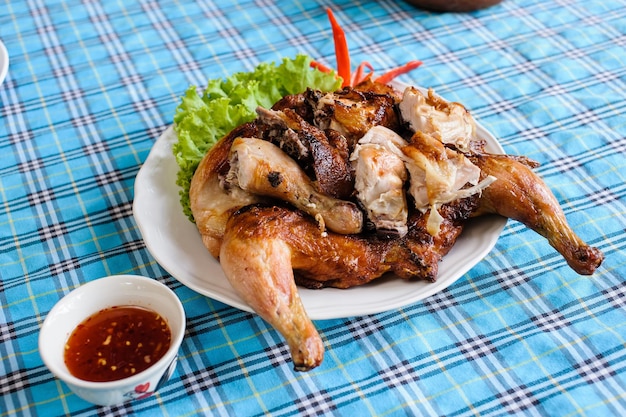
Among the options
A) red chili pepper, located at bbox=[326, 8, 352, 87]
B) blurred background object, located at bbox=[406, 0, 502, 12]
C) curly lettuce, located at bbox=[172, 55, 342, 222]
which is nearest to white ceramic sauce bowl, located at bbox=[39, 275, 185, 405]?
curly lettuce, located at bbox=[172, 55, 342, 222]

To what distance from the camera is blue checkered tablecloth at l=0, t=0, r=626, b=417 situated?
7.02 ft

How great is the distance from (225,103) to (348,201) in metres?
0.79

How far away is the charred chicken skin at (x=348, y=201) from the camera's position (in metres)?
2.15

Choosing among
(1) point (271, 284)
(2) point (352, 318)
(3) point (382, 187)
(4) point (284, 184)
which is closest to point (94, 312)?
(1) point (271, 284)

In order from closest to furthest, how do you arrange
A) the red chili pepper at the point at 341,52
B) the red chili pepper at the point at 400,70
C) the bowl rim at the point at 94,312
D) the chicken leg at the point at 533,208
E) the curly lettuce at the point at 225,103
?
the bowl rim at the point at 94,312 → the chicken leg at the point at 533,208 → the curly lettuce at the point at 225,103 → the red chili pepper at the point at 341,52 → the red chili pepper at the point at 400,70

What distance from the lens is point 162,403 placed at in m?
2.09

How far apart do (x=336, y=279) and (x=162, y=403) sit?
68 centimetres

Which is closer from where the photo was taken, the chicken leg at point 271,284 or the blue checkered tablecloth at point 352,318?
the chicken leg at point 271,284

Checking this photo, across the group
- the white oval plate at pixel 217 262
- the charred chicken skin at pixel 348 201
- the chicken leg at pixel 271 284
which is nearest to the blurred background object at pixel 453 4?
the charred chicken skin at pixel 348 201

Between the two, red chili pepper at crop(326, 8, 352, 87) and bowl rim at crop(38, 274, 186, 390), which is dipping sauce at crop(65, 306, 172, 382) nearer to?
bowl rim at crop(38, 274, 186, 390)

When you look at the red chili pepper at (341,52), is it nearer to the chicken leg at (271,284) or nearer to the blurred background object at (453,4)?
the blurred background object at (453,4)

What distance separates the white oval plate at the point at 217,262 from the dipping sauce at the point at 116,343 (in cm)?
19

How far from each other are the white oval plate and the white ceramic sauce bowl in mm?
133

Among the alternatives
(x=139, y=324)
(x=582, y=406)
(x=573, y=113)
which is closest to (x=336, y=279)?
(x=139, y=324)
